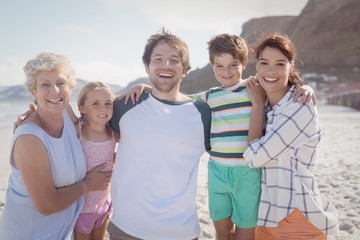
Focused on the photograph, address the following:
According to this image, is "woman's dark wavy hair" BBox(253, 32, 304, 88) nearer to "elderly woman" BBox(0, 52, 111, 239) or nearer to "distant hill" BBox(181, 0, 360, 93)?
"elderly woman" BBox(0, 52, 111, 239)

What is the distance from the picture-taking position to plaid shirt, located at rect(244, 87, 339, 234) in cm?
233

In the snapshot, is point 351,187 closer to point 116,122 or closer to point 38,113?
point 116,122

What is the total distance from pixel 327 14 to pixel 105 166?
56.7 m

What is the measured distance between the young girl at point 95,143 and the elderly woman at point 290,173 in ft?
4.07

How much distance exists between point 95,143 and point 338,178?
5226 mm

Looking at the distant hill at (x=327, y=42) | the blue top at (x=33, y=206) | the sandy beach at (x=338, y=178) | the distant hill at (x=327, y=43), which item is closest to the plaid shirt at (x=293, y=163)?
the blue top at (x=33, y=206)

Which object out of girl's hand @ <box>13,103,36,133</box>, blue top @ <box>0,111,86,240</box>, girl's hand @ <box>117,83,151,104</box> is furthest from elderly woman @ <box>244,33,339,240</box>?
girl's hand @ <box>13,103,36,133</box>

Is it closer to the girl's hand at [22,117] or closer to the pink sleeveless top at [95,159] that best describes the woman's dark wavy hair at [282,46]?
the pink sleeveless top at [95,159]

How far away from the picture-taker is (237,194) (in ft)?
9.52

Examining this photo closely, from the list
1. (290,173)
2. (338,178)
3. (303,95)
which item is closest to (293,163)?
(290,173)

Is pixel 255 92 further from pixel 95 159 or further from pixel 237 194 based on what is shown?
pixel 95 159

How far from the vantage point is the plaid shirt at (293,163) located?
7.64ft

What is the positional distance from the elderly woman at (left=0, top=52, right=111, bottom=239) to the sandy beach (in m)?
2.14

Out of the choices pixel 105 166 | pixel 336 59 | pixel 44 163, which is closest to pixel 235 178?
pixel 105 166
